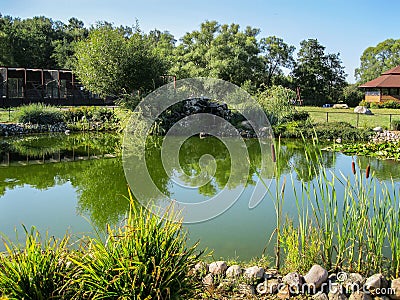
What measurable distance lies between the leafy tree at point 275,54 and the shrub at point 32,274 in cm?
3548

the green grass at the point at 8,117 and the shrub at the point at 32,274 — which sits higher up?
the green grass at the point at 8,117

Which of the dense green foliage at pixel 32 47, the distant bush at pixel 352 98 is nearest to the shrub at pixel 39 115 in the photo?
the dense green foliage at pixel 32 47

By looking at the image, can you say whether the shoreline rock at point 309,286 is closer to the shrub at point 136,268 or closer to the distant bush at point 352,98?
the shrub at point 136,268

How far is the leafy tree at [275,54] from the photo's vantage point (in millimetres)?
37688

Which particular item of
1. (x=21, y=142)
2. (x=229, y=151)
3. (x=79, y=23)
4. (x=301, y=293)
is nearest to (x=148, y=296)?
(x=301, y=293)

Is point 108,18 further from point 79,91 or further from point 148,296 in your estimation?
point 148,296

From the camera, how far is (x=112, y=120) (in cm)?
2083

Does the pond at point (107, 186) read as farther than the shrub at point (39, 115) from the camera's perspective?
No

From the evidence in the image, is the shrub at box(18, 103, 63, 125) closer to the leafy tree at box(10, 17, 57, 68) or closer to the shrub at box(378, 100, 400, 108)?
the leafy tree at box(10, 17, 57, 68)

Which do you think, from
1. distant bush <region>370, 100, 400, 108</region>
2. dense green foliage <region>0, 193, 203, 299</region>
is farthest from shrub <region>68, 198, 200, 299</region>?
distant bush <region>370, 100, 400, 108</region>

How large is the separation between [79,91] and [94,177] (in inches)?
758

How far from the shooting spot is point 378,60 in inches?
2196
